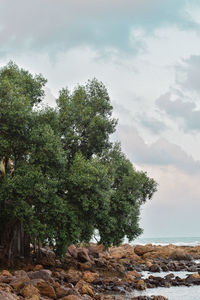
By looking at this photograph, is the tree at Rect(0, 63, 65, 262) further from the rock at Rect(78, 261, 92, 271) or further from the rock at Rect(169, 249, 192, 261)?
the rock at Rect(169, 249, 192, 261)

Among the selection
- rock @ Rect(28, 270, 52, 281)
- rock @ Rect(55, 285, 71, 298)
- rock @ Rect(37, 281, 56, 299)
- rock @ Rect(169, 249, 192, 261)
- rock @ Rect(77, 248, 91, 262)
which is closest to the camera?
rock @ Rect(37, 281, 56, 299)

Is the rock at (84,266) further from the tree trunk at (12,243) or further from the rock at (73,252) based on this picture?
the tree trunk at (12,243)

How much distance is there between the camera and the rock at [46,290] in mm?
18391

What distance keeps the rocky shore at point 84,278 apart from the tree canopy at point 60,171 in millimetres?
2458

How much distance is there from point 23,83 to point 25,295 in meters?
17.7

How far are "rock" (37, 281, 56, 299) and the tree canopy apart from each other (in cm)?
717

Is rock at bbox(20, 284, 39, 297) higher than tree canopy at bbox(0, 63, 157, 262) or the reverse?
the reverse

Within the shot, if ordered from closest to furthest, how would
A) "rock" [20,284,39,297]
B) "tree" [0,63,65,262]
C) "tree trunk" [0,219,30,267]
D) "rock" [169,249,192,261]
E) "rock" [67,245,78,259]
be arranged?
"rock" [20,284,39,297], "tree" [0,63,65,262], "tree trunk" [0,219,30,267], "rock" [67,245,78,259], "rock" [169,249,192,261]

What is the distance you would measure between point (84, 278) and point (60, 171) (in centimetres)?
689

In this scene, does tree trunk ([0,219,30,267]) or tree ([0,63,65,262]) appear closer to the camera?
tree ([0,63,65,262])

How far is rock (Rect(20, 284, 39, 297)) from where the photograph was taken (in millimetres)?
17234

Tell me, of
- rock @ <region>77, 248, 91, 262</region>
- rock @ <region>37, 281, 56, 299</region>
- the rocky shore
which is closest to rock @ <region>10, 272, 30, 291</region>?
the rocky shore

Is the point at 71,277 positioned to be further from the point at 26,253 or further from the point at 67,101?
the point at 67,101

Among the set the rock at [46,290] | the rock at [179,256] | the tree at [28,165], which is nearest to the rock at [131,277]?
the tree at [28,165]
